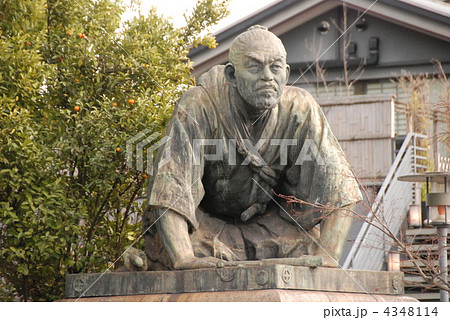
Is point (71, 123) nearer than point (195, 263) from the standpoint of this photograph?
No

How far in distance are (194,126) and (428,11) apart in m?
10.2

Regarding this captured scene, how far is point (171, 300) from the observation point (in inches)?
240

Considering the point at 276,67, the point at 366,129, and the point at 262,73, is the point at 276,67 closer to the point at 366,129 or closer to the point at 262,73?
the point at 262,73

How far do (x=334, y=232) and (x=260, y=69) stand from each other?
131cm

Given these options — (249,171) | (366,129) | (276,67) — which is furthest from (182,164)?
(366,129)

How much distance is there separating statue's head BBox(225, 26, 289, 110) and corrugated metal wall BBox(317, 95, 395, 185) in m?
8.02

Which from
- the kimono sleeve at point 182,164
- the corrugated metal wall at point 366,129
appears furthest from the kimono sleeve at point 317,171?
the corrugated metal wall at point 366,129

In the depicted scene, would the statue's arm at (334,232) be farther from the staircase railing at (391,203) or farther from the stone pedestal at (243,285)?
the staircase railing at (391,203)

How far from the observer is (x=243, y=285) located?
5910 millimetres

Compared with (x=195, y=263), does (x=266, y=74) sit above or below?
above

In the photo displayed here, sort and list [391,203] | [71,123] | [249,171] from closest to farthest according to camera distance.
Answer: [249,171], [71,123], [391,203]

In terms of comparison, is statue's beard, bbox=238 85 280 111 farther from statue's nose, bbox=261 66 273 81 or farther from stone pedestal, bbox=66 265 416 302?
stone pedestal, bbox=66 265 416 302

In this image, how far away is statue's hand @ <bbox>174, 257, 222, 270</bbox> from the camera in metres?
6.15

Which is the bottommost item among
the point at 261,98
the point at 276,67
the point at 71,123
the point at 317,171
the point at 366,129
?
the point at 317,171
